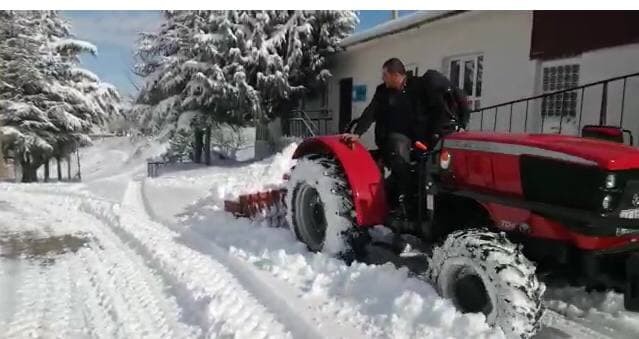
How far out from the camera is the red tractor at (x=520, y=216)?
2.33 meters

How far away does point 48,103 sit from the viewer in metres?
10.9

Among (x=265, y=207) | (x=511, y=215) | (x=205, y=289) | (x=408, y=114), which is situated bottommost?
(x=205, y=289)

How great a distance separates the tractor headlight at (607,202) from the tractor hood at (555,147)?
0.42ft

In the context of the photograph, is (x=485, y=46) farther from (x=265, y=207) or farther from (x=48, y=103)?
(x=48, y=103)

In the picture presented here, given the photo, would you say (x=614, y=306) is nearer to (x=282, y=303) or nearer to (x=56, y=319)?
(x=282, y=303)

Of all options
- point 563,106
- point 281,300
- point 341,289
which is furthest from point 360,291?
point 563,106

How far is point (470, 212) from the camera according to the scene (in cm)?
309

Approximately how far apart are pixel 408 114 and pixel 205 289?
1812 millimetres

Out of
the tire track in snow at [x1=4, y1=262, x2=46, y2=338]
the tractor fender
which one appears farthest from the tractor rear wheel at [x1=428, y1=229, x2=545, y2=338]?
the tire track in snow at [x1=4, y1=262, x2=46, y2=338]

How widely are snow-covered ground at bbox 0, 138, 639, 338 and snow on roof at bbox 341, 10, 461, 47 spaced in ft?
18.6

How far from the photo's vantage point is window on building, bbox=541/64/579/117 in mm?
7633

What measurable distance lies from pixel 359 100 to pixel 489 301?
10409mm

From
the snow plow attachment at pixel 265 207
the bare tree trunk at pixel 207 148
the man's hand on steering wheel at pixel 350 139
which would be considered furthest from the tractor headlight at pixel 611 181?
the bare tree trunk at pixel 207 148

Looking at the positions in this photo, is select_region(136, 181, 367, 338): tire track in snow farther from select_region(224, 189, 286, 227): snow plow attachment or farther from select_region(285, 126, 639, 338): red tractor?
select_region(224, 189, 286, 227): snow plow attachment
